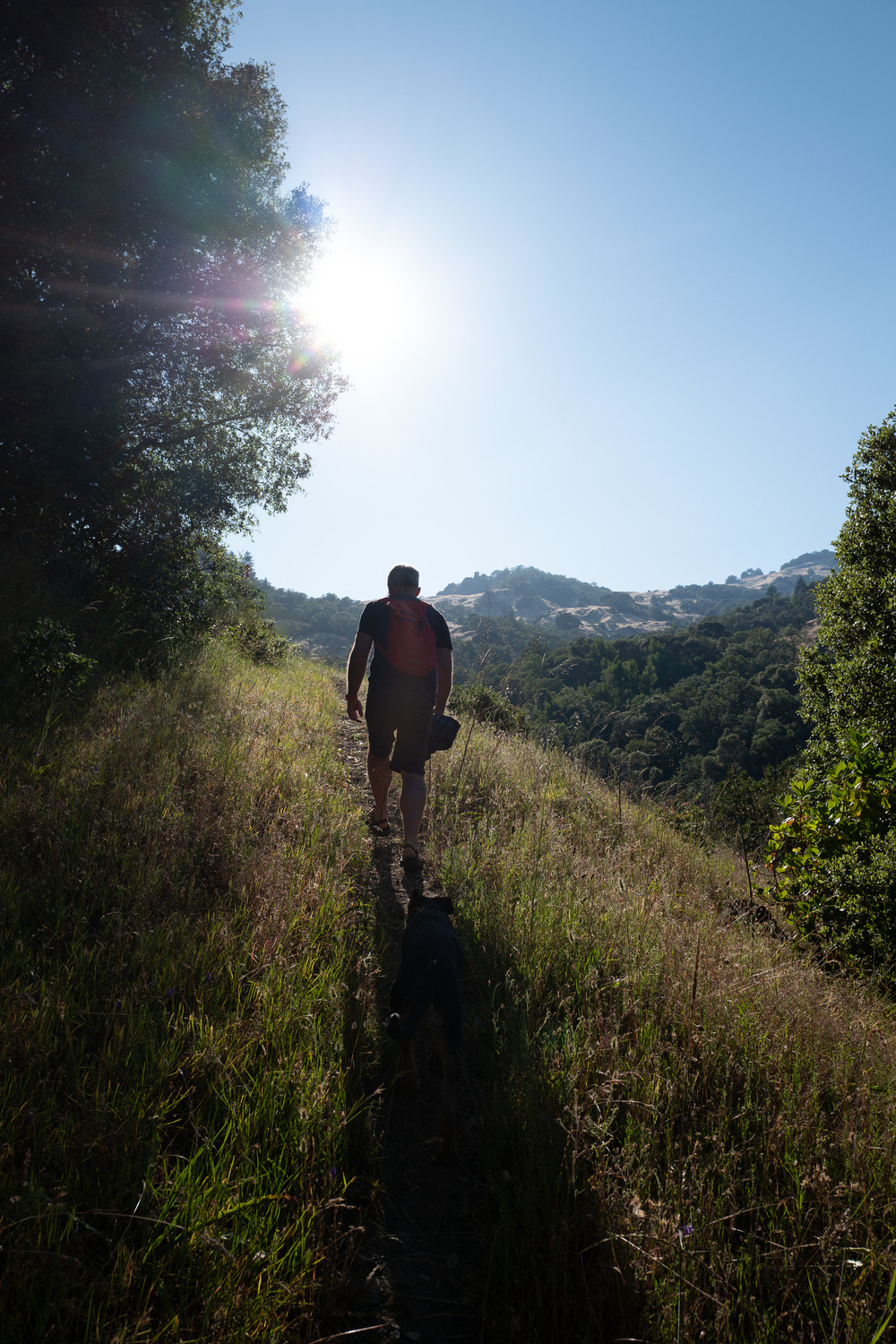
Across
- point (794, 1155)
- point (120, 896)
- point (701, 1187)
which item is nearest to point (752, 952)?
point (794, 1155)

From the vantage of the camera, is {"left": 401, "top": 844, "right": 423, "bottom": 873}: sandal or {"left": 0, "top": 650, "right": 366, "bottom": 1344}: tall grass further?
{"left": 401, "top": 844, "right": 423, "bottom": 873}: sandal

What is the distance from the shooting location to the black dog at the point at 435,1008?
6.72 feet

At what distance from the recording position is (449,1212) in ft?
6.10

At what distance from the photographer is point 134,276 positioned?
27.7ft

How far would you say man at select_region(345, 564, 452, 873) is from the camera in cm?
445

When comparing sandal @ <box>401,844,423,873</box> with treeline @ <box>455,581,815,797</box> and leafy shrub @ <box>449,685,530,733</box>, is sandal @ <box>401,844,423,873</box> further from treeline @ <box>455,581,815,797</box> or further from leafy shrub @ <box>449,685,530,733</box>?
leafy shrub @ <box>449,685,530,733</box>

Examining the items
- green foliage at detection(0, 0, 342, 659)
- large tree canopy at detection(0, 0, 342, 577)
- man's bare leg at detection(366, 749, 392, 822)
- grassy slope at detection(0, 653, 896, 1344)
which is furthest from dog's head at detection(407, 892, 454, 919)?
large tree canopy at detection(0, 0, 342, 577)

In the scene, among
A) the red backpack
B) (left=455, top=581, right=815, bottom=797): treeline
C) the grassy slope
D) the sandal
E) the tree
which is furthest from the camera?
(left=455, top=581, right=815, bottom=797): treeline

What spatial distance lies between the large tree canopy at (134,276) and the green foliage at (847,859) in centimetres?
846

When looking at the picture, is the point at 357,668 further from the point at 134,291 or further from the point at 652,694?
the point at 652,694

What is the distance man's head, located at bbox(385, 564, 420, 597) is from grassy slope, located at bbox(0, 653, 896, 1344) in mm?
1988

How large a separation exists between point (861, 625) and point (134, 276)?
35.4 feet

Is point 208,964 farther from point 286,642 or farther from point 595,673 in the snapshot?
point 595,673

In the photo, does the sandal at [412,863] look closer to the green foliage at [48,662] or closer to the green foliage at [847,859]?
the green foliage at [847,859]
